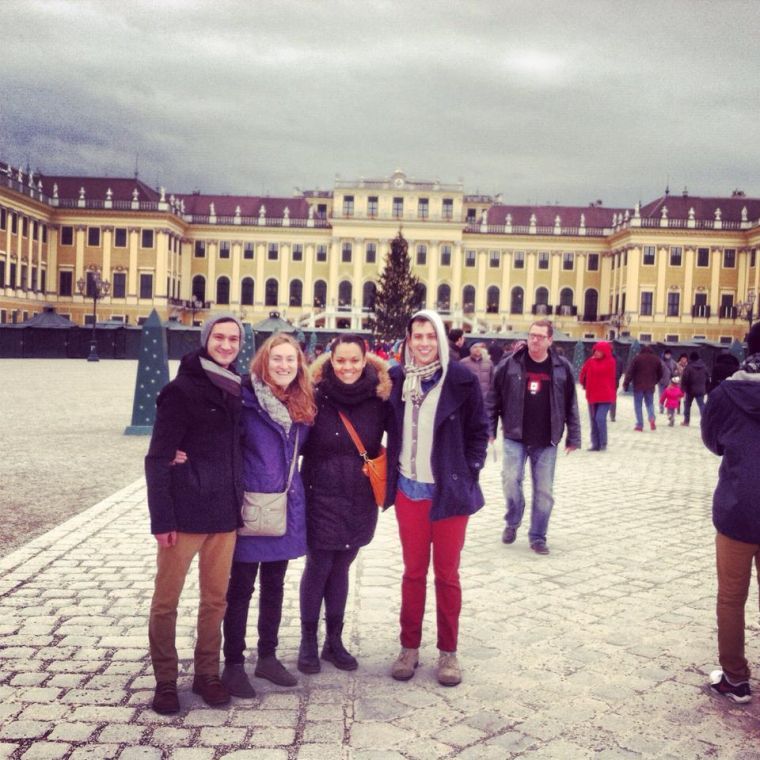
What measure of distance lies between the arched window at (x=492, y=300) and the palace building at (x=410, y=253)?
181mm

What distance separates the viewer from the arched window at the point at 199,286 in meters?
76.3

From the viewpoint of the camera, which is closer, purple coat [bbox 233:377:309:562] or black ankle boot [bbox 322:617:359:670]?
purple coat [bbox 233:377:309:562]

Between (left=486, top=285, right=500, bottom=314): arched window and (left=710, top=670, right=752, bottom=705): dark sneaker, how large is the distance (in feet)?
238

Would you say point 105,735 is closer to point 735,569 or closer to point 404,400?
point 404,400

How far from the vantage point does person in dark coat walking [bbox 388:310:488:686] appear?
12.9 ft

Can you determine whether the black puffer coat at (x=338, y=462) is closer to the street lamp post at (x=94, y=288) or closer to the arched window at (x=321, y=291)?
the street lamp post at (x=94, y=288)

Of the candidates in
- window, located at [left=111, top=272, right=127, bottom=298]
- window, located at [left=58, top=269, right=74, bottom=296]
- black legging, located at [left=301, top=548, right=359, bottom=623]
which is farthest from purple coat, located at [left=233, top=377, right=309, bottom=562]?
window, located at [left=58, top=269, right=74, bottom=296]

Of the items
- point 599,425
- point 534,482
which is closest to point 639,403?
point 599,425

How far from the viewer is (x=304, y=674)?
3.96 metres

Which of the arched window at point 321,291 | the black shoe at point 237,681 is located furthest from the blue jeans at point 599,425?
the arched window at point 321,291

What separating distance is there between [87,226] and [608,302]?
148 ft

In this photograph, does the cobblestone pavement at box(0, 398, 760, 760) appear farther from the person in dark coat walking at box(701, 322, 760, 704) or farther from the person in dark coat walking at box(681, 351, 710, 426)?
the person in dark coat walking at box(681, 351, 710, 426)

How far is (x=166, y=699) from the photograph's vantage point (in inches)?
137

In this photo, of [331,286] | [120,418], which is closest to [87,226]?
[331,286]
